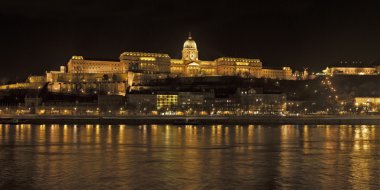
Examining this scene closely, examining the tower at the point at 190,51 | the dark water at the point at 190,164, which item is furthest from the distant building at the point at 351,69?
the dark water at the point at 190,164

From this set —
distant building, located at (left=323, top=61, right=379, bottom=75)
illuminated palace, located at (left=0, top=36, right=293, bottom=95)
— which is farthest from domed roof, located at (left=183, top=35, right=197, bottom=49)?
distant building, located at (left=323, top=61, right=379, bottom=75)

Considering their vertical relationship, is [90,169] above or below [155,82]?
below

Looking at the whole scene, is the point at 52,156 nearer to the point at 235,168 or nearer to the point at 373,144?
the point at 235,168

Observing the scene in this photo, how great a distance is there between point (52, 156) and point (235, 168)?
719 centimetres

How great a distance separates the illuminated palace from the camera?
79812mm

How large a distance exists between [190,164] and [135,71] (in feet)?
221

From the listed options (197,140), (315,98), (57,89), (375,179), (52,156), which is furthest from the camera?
(57,89)

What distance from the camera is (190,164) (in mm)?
18953

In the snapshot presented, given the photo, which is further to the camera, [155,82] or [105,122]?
[155,82]

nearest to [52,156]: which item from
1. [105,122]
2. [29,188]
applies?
[29,188]

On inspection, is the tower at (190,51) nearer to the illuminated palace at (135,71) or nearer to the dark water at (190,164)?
the illuminated palace at (135,71)

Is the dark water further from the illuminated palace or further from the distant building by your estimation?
the distant building

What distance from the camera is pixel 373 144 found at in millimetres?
26984

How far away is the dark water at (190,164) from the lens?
49.4ft
